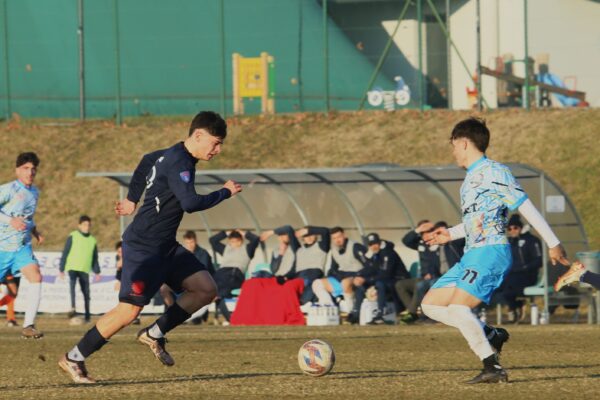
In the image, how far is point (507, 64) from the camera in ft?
99.9

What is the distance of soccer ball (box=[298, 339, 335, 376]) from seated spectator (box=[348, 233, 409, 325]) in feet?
33.7

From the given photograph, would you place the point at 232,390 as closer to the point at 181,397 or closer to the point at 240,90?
the point at 181,397

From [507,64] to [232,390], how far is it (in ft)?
71.9

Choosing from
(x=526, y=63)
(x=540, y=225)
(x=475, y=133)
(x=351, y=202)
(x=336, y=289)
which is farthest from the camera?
(x=526, y=63)

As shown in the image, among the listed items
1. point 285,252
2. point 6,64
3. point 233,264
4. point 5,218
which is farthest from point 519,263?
point 6,64

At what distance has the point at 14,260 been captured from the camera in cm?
1546

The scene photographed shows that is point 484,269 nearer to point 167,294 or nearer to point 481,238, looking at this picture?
point 481,238

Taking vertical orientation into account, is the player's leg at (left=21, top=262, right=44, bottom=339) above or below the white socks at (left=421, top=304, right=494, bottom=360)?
below

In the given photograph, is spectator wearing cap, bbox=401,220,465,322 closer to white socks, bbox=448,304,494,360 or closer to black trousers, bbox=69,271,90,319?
black trousers, bbox=69,271,90,319

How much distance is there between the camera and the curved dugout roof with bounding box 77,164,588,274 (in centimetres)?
2227

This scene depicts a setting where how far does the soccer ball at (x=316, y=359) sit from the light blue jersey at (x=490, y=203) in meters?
1.40

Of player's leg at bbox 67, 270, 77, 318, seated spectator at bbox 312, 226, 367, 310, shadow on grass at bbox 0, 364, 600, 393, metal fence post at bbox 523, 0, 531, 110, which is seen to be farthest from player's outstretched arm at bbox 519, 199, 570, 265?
metal fence post at bbox 523, 0, 531, 110

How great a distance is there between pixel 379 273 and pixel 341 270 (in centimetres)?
79

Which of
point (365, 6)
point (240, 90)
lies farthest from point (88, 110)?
point (365, 6)
